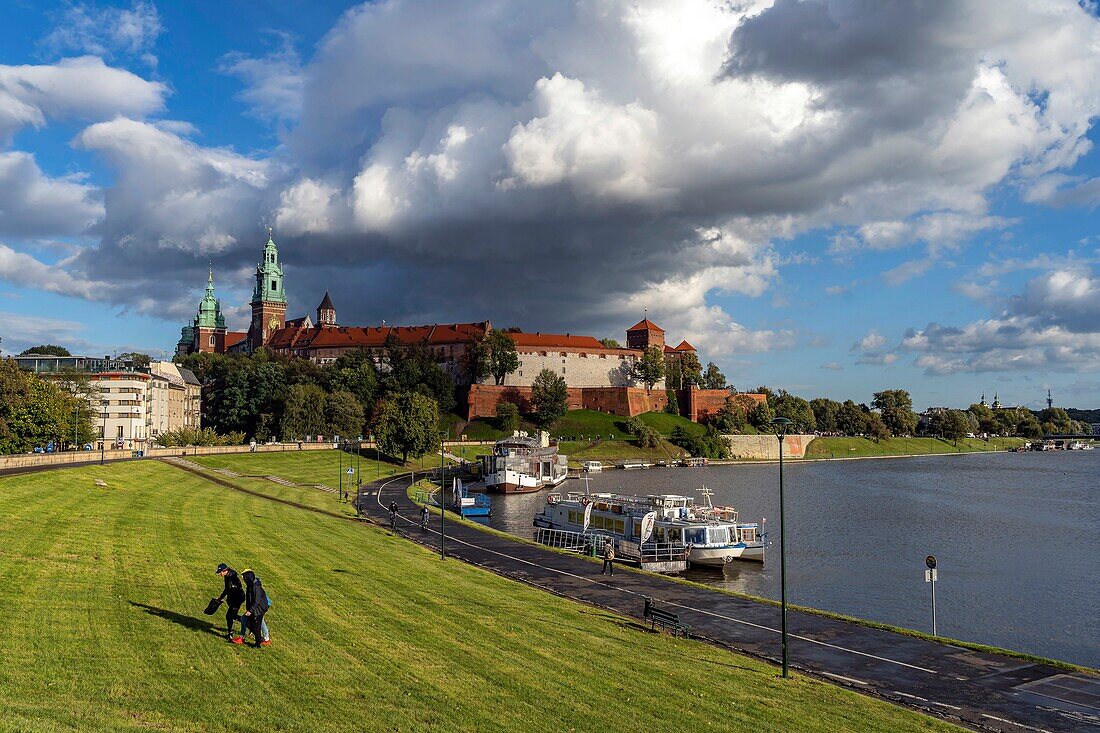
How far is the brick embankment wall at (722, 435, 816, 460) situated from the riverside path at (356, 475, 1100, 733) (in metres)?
141

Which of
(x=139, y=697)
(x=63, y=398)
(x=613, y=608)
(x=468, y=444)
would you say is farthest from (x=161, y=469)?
(x=468, y=444)

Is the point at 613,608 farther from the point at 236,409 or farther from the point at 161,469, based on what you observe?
the point at 236,409

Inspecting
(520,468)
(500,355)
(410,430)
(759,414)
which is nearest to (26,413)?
(410,430)

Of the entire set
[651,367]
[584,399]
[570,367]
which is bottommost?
[584,399]

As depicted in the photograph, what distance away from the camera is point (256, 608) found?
18.9 m

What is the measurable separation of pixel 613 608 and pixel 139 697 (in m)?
19.3

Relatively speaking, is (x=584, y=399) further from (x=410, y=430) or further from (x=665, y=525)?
(x=665, y=525)

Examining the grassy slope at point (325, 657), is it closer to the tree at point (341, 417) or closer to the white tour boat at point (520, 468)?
the white tour boat at point (520, 468)

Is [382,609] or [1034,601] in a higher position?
[382,609]

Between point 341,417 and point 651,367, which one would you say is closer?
point 341,417

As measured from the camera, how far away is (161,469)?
220ft

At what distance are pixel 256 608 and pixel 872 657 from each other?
18.6 m

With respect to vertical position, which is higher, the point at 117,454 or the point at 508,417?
the point at 508,417

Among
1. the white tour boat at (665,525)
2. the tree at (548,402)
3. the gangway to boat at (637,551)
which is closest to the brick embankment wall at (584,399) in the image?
the tree at (548,402)
